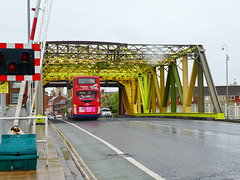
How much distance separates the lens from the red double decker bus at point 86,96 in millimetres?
31312

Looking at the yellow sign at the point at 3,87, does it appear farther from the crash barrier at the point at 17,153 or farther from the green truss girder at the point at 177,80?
the green truss girder at the point at 177,80

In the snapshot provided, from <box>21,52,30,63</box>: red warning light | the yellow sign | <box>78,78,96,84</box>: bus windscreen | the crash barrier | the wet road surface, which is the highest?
<box>78,78,96,84</box>: bus windscreen

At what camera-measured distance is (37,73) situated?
762cm

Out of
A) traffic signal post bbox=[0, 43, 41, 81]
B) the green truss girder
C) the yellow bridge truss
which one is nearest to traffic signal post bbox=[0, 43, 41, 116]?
traffic signal post bbox=[0, 43, 41, 81]

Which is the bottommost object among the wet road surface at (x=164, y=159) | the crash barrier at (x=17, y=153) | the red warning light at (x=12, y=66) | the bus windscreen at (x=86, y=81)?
the wet road surface at (x=164, y=159)

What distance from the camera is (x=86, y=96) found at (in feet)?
104

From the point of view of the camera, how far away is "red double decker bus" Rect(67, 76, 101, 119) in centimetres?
3131

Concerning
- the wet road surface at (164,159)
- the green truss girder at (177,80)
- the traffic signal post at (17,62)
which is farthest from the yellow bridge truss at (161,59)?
Answer: the traffic signal post at (17,62)

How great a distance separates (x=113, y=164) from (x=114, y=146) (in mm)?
3228

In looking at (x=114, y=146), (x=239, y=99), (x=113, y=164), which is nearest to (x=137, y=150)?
(x=114, y=146)

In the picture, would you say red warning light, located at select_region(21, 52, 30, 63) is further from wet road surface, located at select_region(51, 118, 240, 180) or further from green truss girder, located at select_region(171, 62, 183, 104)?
green truss girder, located at select_region(171, 62, 183, 104)

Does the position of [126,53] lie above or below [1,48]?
above

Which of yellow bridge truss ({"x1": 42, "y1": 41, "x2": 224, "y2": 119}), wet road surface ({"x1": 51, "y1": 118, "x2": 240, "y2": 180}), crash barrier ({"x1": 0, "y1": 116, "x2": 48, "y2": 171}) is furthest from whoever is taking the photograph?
yellow bridge truss ({"x1": 42, "y1": 41, "x2": 224, "y2": 119})

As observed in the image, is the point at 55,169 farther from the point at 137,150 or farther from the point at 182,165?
the point at 137,150
